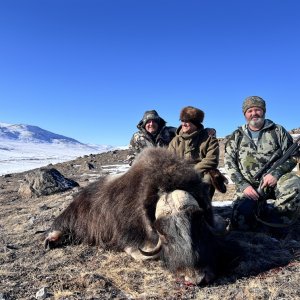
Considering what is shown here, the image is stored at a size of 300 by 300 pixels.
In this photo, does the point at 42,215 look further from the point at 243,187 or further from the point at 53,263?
the point at 243,187

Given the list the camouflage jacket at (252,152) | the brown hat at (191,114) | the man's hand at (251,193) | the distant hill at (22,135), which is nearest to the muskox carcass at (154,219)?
the man's hand at (251,193)

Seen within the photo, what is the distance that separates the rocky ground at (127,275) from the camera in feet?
7.31

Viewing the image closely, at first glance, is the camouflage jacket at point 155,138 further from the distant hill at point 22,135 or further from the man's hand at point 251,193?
the distant hill at point 22,135

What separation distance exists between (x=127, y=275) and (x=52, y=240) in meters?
1.11

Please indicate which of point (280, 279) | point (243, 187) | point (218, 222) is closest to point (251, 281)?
point (280, 279)

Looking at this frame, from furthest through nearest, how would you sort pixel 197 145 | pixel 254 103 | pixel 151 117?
pixel 151 117, pixel 197 145, pixel 254 103

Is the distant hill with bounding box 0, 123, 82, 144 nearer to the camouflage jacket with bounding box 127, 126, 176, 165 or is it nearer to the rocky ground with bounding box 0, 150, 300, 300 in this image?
the camouflage jacket with bounding box 127, 126, 176, 165

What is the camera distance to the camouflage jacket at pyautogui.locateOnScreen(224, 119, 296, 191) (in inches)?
142

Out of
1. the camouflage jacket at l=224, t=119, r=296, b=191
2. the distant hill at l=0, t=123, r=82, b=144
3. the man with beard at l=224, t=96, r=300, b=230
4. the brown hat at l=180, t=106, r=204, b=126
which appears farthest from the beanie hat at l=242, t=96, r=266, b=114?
the distant hill at l=0, t=123, r=82, b=144

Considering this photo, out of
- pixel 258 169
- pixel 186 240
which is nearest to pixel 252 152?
pixel 258 169

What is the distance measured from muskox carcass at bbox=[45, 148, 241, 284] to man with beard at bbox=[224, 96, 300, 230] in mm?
696

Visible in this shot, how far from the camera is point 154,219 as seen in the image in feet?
8.91

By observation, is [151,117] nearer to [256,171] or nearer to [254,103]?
[254,103]

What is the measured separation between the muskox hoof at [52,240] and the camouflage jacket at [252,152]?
5.42 ft
